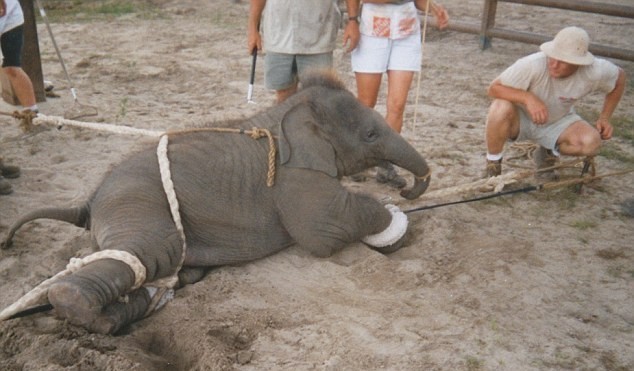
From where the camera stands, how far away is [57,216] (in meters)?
4.31

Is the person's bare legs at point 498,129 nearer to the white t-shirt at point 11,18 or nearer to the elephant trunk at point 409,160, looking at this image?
the elephant trunk at point 409,160

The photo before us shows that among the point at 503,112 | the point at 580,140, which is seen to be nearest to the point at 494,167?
the point at 503,112

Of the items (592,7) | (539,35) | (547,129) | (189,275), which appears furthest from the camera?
(539,35)

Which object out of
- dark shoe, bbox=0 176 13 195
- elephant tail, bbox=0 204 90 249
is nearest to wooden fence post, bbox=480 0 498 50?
dark shoe, bbox=0 176 13 195

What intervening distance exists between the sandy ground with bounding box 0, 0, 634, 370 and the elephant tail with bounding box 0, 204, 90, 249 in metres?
0.18

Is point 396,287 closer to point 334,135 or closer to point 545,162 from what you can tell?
point 334,135

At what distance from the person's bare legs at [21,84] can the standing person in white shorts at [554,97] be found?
4.40 meters

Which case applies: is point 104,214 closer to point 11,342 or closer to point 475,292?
point 11,342

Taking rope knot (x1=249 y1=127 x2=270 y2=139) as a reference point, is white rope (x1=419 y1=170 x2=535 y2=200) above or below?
below

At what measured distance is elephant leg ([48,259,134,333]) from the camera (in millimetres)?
3479

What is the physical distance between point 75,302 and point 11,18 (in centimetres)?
391

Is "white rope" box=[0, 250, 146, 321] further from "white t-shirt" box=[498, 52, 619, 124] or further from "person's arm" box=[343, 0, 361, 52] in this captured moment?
"white t-shirt" box=[498, 52, 619, 124]

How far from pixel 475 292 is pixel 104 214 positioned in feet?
7.53

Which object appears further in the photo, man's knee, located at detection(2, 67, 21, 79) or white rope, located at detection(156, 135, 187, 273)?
man's knee, located at detection(2, 67, 21, 79)
